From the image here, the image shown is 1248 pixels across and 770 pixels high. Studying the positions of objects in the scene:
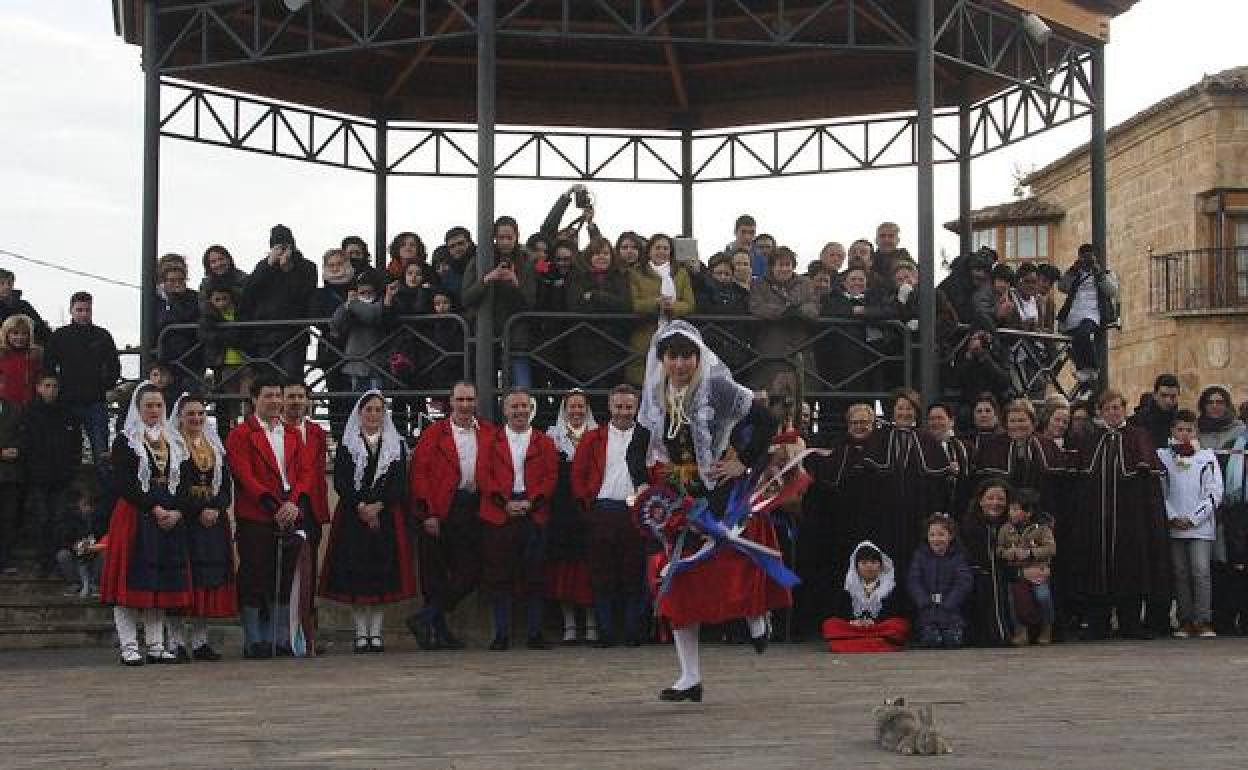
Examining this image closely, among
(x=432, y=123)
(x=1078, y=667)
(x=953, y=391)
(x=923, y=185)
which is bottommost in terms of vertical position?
(x=1078, y=667)

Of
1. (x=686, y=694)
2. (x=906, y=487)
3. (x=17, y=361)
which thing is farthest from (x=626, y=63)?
(x=686, y=694)

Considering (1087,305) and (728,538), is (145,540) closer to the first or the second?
(728,538)

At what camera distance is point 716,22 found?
18656 mm

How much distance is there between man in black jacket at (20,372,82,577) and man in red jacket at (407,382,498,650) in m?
3.00

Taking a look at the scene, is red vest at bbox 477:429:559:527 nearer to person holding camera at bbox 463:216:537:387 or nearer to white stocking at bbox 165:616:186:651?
person holding camera at bbox 463:216:537:387

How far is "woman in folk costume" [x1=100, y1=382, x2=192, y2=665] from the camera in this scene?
41.6 ft

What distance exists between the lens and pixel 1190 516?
14.3m

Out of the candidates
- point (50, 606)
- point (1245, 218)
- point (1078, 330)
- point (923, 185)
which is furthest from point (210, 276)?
point (1245, 218)

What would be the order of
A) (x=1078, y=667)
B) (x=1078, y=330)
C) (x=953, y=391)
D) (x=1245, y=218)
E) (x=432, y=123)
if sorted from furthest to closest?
(x=1245, y=218)
(x=432, y=123)
(x=1078, y=330)
(x=953, y=391)
(x=1078, y=667)

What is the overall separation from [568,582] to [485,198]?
2870 mm

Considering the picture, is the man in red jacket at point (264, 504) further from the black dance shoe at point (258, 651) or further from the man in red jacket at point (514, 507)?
the man in red jacket at point (514, 507)

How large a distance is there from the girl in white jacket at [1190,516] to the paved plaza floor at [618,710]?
4.10 feet

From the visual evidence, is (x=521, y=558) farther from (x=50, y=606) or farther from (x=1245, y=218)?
(x=1245, y=218)

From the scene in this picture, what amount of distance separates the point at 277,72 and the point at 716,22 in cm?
409
